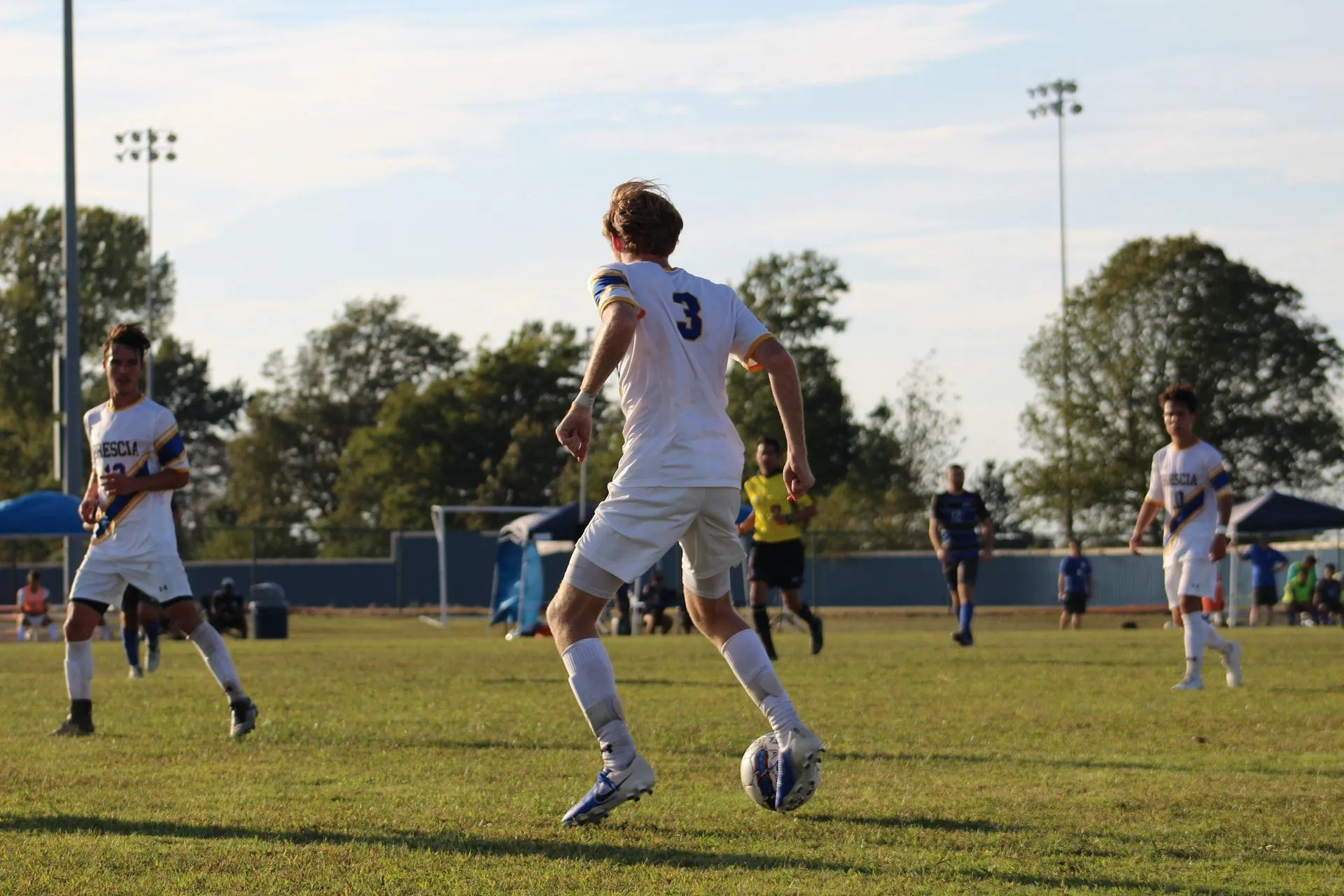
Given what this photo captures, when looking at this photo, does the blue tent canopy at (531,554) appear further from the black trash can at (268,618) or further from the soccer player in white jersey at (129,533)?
the soccer player in white jersey at (129,533)

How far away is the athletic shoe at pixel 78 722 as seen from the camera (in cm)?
923

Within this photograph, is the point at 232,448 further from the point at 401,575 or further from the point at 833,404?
the point at 401,575

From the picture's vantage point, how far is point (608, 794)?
18.7 feet

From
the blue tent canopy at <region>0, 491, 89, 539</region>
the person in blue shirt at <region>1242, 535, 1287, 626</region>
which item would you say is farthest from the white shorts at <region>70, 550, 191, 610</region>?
the person in blue shirt at <region>1242, 535, 1287, 626</region>

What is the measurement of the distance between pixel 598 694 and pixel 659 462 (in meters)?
0.81

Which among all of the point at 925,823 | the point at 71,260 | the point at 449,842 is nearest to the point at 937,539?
the point at 925,823

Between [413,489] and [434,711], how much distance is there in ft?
223

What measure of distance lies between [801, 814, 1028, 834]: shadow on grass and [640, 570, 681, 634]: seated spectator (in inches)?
954

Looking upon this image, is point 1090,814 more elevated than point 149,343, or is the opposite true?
point 149,343

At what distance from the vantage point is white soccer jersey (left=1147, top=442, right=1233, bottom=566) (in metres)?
12.3

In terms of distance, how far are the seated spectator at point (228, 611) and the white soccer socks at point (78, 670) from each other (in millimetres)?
19493

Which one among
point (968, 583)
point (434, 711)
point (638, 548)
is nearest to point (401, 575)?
point (968, 583)

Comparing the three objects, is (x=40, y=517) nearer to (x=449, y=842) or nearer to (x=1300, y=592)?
(x=1300, y=592)

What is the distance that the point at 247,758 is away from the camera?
8.03 metres
